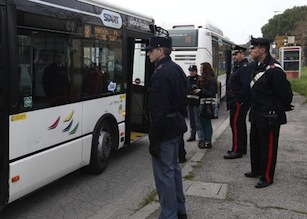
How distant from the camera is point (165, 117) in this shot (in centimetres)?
376

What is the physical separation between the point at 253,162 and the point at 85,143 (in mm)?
2468

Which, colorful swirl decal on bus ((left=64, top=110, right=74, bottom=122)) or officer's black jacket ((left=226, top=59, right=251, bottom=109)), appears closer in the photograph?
colorful swirl decal on bus ((left=64, top=110, right=74, bottom=122))

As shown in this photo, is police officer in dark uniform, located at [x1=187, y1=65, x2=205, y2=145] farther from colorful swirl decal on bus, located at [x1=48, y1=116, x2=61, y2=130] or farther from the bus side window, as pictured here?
the bus side window

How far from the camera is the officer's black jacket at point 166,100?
3729 millimetres

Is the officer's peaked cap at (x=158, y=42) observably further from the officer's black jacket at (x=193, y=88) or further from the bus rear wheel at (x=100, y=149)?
the officer's black jacket at (x=193, y=88)

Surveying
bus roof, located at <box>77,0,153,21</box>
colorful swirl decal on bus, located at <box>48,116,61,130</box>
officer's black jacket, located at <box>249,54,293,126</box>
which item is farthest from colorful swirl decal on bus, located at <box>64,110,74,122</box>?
officer's black jacket, located at <box>249,54,293,126</box>

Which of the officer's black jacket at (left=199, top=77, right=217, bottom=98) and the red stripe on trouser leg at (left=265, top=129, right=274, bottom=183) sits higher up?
the officer's black jacket at (left=199, top=77, right=217, bottom=98)

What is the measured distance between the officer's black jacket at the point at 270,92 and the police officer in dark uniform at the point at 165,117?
5.31ft

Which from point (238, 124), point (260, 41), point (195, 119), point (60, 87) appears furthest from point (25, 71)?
point (195, 119)

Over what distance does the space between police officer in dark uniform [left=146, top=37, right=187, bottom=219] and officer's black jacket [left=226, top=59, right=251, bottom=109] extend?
2.82 meters

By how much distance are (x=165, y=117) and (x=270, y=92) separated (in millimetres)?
2049

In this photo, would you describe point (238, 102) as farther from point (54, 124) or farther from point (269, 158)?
point (54, 124)

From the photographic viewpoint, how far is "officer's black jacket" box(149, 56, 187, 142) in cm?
373

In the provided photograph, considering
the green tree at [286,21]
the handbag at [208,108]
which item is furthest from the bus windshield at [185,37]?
the green tree at [286,21]
